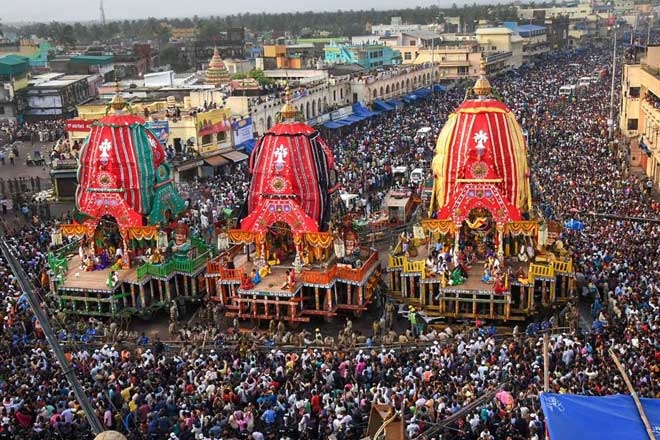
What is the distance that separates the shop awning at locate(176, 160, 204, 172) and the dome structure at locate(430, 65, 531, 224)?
2260cm

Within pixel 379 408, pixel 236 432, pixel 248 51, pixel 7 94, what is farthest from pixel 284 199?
pixel 248 51

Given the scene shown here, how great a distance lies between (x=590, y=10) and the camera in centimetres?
19500

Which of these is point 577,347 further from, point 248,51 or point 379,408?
point 248,51

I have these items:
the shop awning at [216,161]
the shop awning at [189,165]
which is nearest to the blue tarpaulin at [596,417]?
the shop awning at [189,165]

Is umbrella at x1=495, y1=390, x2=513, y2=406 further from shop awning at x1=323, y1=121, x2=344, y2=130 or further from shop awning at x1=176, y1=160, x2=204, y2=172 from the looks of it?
shop awning at x1=323, y1=121, x2=344, y2=130

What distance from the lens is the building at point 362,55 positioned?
288 ft

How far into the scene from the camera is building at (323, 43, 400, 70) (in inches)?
3452

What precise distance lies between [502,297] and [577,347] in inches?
198

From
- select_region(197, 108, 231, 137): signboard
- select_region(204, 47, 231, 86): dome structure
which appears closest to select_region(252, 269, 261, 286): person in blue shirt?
select_region(197, 108, 231, 137): signboard

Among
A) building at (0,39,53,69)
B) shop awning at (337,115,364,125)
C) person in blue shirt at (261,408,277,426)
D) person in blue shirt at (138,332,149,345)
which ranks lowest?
person in blue shirt at (138,332,149,345)

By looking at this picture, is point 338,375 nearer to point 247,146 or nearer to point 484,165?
point 484,165

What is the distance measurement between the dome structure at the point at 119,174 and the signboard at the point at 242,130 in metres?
22.0

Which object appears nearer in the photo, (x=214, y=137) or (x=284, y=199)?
(x=284, y=199)

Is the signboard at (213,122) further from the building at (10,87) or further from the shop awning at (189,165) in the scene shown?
the building at (10,87)
